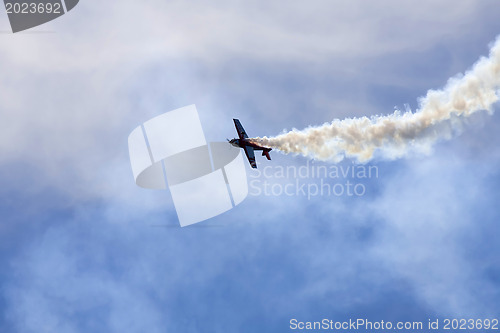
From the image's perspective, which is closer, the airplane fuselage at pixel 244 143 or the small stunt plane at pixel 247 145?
the small stunt plane at pixel 247 145

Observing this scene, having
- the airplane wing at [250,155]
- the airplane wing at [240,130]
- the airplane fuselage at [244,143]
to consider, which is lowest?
the airplane wing at [250,155]

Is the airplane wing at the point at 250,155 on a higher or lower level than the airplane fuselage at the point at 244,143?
lower

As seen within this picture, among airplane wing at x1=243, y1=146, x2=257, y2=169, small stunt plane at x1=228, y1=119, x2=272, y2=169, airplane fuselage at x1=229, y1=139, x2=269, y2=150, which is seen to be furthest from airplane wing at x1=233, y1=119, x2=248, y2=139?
airplane wing at x1=243, y1=146, x2=257, y2=169

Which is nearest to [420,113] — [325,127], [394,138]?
[394,138]

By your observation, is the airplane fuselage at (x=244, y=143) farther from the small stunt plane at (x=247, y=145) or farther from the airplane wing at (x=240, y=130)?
the airplane wing at (x=240, y=130)

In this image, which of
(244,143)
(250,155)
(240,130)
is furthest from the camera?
(240,130)

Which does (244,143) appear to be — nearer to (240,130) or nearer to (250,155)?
(250,155)

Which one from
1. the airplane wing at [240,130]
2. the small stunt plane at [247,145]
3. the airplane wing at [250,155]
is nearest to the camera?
the airplane wing at [250,155]

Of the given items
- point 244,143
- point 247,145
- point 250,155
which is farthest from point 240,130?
point 250,155

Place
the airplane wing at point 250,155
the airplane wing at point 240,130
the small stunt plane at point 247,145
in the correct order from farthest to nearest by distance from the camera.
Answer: the airplane wing at point 240,130 → the small stunt plane at point 247,145 → the airplane wing at point 250,155

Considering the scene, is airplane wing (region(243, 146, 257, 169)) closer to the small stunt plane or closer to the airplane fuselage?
the small stunt plane

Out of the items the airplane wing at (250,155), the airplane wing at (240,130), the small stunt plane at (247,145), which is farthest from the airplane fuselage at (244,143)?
the airplane wing at (240,130)

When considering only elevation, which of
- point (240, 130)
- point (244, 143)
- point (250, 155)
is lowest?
point (250, 155)

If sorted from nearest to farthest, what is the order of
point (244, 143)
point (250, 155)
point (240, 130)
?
point (250, 155)
point (244, 143)
point (240, 130)
